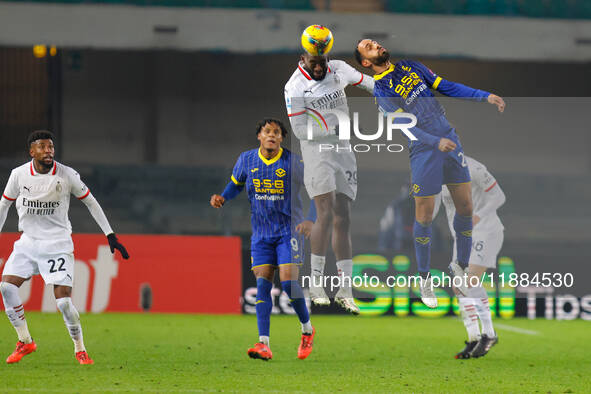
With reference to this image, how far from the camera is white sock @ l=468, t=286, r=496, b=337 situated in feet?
29.8

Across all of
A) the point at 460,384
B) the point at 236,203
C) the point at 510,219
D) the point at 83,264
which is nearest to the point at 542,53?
the point at 236,203

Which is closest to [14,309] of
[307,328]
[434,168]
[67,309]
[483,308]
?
[67,309]

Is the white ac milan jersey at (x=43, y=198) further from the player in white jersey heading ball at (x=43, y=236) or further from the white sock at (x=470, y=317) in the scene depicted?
the white sock at (x=470, y=317)

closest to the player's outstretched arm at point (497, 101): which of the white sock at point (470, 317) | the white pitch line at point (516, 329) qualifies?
the white sock at point (470, 317)

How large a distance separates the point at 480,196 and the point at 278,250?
192 cm

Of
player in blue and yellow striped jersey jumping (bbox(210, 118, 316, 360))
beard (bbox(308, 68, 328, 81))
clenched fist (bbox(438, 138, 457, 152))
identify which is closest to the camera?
clenched fist (bbox(438, 138, 457, 152))

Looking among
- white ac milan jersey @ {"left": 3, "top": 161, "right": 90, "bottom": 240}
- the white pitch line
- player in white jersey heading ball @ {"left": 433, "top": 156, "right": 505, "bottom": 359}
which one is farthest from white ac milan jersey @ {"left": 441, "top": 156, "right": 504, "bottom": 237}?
the white pitch line

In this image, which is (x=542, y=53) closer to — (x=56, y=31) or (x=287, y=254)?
(x=56, y=31)

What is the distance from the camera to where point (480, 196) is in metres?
8.79

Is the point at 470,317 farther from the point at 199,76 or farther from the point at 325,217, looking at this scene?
the point at 199,76

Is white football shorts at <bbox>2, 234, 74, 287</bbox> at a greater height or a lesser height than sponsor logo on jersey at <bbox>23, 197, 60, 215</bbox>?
lesser

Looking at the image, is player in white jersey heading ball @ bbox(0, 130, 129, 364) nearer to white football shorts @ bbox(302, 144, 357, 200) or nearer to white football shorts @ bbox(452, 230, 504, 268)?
white football shorts @ bbox(302, 144, 357, 200)

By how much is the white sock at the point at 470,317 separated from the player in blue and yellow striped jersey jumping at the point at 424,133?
2.71ft

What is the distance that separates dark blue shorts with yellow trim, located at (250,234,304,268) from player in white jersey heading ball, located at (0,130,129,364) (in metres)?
1.21
